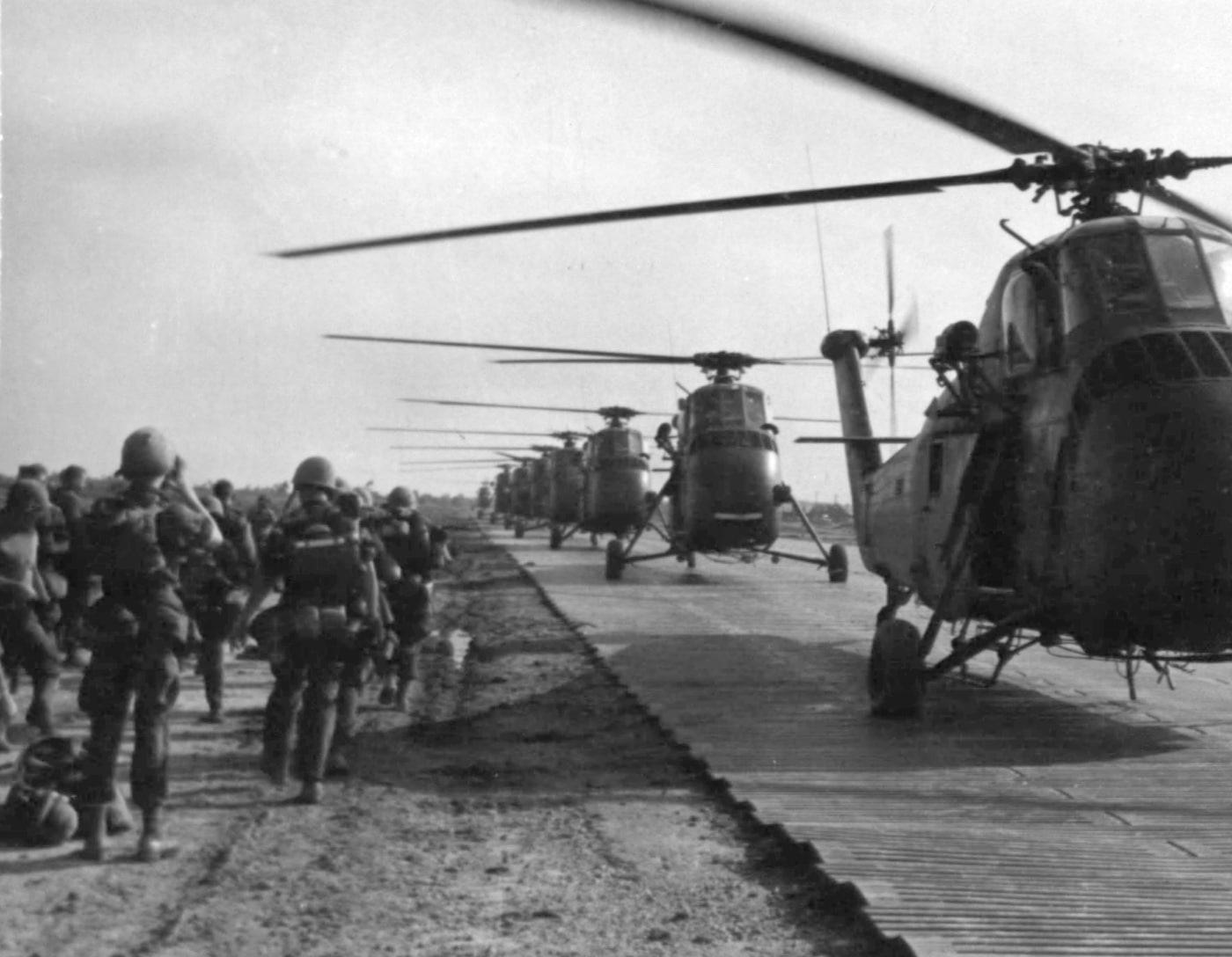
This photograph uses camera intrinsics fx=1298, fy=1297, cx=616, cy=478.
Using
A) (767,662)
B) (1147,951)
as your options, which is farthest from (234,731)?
(1147,951)

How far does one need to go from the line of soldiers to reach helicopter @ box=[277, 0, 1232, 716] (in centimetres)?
143

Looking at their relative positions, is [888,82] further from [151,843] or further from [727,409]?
[727,409]

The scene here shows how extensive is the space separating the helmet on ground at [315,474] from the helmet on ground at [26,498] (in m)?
2.38

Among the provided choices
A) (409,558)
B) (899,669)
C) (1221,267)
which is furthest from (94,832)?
(1221,267)

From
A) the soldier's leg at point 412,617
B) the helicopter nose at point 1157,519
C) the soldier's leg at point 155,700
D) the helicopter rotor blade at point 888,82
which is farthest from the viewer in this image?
the soldier's leg at point 412,617

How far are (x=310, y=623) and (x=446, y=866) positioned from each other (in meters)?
1.73

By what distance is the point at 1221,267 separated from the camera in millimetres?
7633

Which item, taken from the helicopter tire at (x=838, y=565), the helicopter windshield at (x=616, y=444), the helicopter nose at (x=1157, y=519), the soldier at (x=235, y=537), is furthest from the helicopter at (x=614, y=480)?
the helicopter nose at (x=1157, y=519)

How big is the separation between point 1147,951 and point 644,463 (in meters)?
25.0

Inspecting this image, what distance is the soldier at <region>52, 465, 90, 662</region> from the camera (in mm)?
9617

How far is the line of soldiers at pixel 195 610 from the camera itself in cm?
545

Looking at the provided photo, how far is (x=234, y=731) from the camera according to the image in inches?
339

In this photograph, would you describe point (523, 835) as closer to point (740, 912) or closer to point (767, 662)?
point (740, 912)

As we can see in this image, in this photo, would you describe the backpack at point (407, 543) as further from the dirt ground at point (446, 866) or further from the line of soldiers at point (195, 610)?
the dirt ground at point (446, 866)
